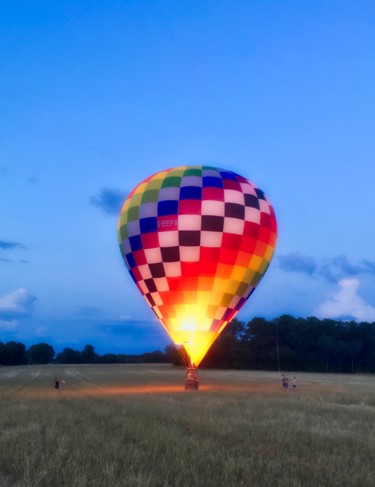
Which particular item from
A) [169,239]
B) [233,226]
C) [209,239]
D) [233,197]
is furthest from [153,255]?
[233,197]

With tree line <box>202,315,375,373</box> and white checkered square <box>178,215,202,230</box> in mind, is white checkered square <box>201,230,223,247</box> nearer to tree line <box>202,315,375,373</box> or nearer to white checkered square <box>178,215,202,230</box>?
white checkered square <box>178,215,202,230</box>

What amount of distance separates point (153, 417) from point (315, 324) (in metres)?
79.9

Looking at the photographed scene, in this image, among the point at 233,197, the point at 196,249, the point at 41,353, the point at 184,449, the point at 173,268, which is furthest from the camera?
the point at 41,353

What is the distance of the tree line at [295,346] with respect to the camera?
3088 inches

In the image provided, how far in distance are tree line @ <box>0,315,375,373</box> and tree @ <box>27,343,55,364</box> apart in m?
94.5

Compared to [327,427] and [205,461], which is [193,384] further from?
[205,461]

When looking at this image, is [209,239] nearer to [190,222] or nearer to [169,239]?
[190,222]

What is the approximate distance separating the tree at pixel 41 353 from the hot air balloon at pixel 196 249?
160 metres

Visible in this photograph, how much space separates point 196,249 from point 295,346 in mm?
64104

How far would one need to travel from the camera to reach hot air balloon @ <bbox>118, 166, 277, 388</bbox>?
23828 millimetres

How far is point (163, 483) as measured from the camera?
19.7 feet

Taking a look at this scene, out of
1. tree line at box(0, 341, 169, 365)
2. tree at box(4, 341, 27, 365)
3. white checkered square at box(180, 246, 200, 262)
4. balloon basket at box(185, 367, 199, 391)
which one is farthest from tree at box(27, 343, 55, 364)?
white checkered square at box(180, 246, 200, 262)

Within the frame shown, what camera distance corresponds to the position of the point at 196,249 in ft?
78.0

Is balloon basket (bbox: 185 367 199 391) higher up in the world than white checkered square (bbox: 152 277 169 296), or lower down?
lower down
